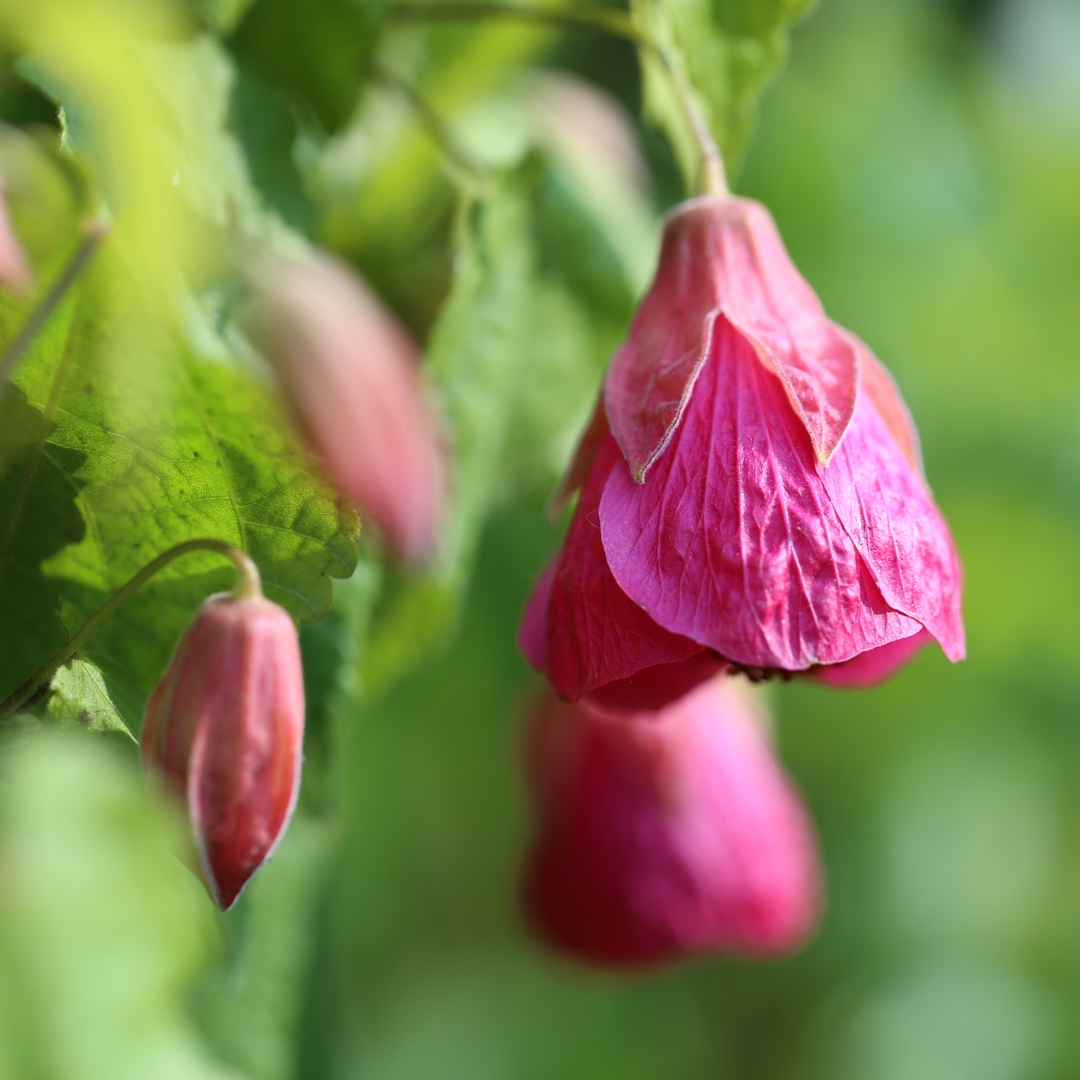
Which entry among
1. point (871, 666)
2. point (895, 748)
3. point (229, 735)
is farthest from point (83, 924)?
point (895, 748)

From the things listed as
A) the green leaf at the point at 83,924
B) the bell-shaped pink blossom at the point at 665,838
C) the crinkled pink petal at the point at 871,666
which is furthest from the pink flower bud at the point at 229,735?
the bell-shaped pink blossom at the point at 665,838

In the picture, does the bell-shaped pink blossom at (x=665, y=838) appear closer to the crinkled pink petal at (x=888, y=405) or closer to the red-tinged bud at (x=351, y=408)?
the crinkled pink petal at (x=888, y=405)

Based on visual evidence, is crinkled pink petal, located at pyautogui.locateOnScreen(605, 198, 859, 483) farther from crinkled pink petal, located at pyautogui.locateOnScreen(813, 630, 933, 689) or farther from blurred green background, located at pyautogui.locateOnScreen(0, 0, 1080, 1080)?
blurred green background, located at pyautogui.locateOnScreen(0, 0, 1080, 1080)

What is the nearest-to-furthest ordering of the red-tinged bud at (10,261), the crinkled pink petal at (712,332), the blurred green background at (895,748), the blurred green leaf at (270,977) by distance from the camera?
the red-tinged bud at (10,261) < the crinkled pink petal at (712,332) < the blurred green leaf at (270,977) < the blurred green background at (895,748)

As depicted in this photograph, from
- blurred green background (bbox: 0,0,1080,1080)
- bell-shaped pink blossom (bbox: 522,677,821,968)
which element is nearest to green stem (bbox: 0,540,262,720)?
bell-shaped pink blossom (bbox: 522,677,821,968)

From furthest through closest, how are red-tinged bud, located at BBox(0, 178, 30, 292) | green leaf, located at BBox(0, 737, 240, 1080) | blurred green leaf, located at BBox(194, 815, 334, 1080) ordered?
blurred green leaf, located at BBox(194, 815, 334, 1080)
red-tinged bud, located at BBox(0, 178, 30, 292)
green leaf, located at BBox(0, 737, 240, 1080)

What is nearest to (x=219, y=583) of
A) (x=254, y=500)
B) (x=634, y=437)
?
(x=254, y=500)
